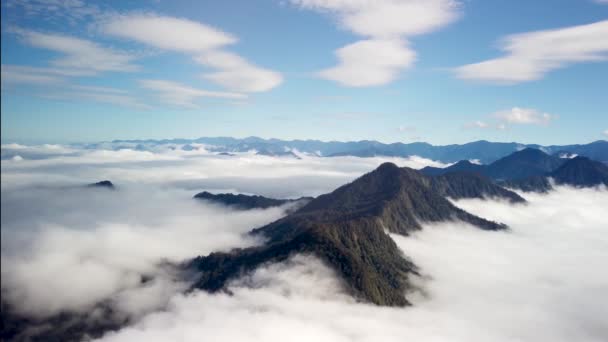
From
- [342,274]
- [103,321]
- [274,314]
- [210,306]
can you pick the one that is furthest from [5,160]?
[103,321]

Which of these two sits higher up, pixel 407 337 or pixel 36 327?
pixel 407 337

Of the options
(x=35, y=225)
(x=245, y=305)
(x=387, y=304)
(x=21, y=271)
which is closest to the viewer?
(x=21, y=271)

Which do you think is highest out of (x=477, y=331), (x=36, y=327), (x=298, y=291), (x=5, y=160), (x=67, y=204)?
(x=5, y=160)

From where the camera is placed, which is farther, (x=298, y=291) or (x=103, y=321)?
(x=103, y=321)

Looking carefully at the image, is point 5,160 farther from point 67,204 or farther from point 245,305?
point 245,305

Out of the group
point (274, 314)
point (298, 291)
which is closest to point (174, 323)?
point (274, 314)

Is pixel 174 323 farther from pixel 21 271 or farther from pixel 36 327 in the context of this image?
pixel 21 271

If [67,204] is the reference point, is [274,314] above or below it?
below

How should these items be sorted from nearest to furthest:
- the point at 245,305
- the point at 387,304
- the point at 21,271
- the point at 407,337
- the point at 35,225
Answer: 1. the point at 21,271
2. the point at 35,225
3. the point at 407,337
4. the point at 245,305
5. the point at 387,304

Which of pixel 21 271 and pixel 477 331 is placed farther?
pixel 477 331
